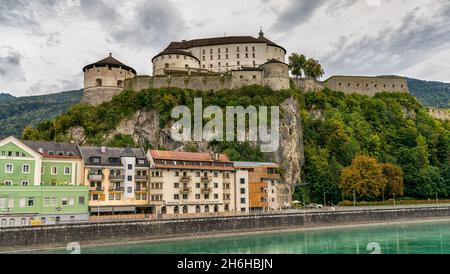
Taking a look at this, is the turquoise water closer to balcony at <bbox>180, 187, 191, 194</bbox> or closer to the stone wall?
the stone wall

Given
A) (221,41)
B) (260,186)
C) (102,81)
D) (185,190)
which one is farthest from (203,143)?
(221,41)

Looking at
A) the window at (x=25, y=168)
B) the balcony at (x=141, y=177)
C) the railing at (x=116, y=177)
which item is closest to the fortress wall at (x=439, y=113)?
the balcony at (x=141, y=177)

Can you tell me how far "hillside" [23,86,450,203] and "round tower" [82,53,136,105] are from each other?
3.44 metres

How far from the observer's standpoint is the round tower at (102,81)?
218ft

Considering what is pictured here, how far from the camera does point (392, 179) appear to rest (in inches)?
2186

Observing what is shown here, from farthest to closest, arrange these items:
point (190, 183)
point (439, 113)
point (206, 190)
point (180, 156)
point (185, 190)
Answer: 1. point (439, 113)
2. point (180, 156)
3. point (206, 190)
4. point (190, 183)
5. point (185, 190)

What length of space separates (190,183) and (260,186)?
913cm

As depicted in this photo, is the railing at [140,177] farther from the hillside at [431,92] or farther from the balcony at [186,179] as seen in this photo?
the hillside at [431,92]

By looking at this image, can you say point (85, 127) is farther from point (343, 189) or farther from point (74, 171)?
point (343, 189)

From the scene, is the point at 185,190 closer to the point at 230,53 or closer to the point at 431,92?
the point at 230,53

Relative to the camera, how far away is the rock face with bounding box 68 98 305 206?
2201 inches

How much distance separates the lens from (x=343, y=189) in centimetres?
5391

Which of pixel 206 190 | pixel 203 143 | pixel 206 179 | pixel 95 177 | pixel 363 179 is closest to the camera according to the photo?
pixel 95 177
